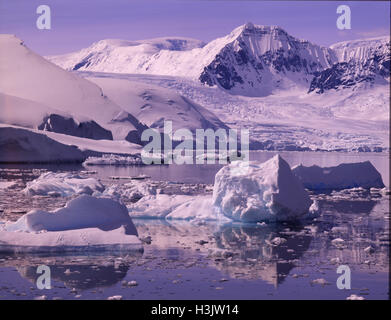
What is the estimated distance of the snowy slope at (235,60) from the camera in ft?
463

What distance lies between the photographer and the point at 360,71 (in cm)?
13100

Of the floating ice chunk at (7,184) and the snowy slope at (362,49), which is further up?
the snowy slope at (362,49)

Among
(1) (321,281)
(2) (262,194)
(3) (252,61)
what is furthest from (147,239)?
(3) (252,61)

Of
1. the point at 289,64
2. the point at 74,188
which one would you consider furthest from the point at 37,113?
the point at 289,64

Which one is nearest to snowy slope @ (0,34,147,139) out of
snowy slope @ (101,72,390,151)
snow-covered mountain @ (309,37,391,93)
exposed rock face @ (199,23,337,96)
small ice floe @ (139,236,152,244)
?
snowy slope @ (101,72,390,151)

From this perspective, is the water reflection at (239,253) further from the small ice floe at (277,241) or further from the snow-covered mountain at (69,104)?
the snow-covered mountain at (69,104)

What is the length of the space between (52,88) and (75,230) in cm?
4642

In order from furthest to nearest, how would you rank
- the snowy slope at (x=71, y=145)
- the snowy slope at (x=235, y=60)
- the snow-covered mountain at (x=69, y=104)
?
the snowy slope at (x=235, y=60) → the snow-covered mountain at (x=69, y=104) → the snowy slope at (x=71, y=145)

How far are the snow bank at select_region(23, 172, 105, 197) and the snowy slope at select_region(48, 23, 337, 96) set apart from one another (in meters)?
117

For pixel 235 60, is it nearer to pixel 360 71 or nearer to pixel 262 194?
pixel 360 71

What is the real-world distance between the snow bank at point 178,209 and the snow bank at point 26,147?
20.2 m

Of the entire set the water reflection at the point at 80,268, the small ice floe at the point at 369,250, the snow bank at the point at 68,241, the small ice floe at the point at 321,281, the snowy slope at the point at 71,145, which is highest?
the snowy slope at the point at 71,145

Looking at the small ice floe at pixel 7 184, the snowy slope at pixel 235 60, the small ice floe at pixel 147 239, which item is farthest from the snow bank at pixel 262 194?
the snowy slope at pixel 235 60

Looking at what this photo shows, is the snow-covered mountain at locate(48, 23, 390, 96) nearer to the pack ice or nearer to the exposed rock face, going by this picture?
the exposed rock face
